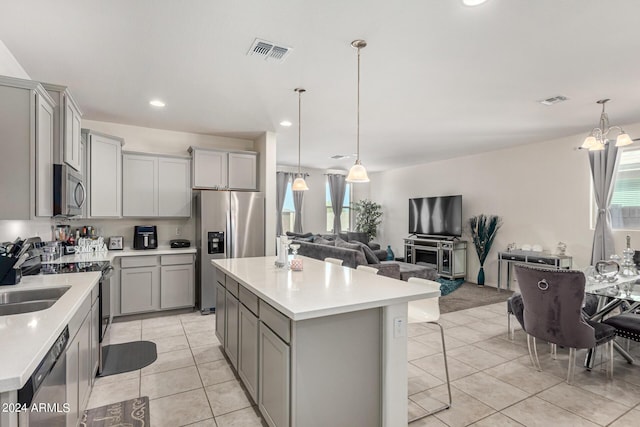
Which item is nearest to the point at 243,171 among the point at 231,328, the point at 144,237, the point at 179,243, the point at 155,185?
the point at 155,185

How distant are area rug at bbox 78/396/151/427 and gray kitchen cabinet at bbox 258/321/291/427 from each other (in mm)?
877

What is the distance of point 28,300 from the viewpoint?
2.07 m

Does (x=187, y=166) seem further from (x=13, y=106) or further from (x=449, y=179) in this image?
(x=449, y=179)

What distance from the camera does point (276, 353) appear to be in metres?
1.87

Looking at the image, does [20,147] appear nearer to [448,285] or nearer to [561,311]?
[561,311]

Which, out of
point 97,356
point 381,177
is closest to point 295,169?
point 381,177

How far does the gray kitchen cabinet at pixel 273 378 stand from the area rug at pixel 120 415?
877 millimetres

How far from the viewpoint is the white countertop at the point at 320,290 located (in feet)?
5.70

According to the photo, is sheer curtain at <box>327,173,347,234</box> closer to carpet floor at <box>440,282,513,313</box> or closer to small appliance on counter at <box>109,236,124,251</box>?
carpet floor at <box>440,282,513,313</box>

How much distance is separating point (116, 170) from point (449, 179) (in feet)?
21.3

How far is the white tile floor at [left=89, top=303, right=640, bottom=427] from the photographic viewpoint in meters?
2.28

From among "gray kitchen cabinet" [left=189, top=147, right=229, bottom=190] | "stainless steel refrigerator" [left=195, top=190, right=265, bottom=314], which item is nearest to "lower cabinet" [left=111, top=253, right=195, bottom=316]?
"stainless steel refrigerator" [left=195, top=190, right=265, bottom=314]

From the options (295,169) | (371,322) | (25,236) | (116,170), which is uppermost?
(295,169)

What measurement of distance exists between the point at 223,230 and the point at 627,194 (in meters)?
5.89
